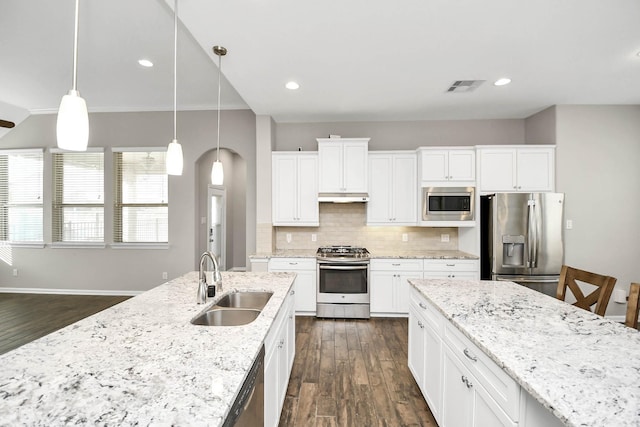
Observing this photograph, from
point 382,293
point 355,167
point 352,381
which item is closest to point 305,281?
point 382,293

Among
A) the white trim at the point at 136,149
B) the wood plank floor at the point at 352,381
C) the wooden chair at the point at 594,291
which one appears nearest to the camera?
the wooden chair at the point at 594,291

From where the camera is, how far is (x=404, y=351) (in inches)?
116

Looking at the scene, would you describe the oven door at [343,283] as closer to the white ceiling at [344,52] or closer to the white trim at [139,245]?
the white ceiling at [344,52]

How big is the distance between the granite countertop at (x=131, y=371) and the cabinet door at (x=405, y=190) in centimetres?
296

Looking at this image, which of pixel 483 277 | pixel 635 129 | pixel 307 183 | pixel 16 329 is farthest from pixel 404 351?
pixel 16 329

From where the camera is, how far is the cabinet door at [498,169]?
3803 mm

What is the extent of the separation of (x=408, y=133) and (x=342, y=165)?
1.26 meters

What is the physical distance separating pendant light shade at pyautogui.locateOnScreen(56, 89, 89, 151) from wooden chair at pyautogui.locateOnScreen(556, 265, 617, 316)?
8.64 ft

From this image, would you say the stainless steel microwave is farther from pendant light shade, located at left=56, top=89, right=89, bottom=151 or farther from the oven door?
pendant light shade, located at left=56, top=89, right=89, bottom=151

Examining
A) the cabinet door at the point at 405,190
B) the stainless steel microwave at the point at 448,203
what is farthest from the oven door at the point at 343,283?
the stainless steel microwave at the point at 448,203

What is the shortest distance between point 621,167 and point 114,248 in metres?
7.58

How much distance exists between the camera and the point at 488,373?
1.21m

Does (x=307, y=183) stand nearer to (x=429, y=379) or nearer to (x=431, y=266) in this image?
(x=431, y=266)

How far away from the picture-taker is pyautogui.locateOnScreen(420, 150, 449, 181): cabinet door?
393cm
